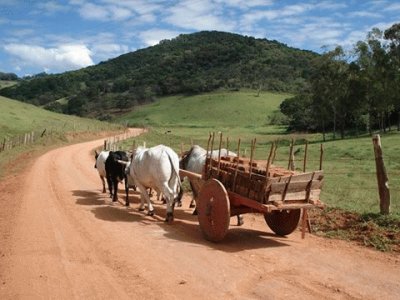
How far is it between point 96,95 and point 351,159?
125 m

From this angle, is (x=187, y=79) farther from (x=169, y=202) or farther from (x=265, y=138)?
(x=169, y=202)

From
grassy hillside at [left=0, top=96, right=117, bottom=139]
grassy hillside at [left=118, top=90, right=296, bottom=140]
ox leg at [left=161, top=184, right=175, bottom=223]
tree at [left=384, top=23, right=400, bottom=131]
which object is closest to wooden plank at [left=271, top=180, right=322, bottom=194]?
ox leg at [left=161, top=184, right=175, bottom=223]

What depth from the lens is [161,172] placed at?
12.6 meters

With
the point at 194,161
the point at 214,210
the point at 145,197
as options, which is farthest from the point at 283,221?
the point at 145,197

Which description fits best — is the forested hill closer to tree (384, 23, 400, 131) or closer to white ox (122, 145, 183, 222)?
tree (384, 23, 400, 131)

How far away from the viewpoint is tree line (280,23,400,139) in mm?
54188

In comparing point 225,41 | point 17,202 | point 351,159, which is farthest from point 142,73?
point 17,202

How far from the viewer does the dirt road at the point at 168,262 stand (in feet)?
24.1

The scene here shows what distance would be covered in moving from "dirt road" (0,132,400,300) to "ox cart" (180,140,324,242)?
417 mm

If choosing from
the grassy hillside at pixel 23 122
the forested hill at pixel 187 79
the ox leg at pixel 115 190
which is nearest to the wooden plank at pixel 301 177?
the ox leg at pixel 115 190

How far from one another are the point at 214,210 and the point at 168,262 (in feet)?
6.17

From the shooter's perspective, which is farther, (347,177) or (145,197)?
(347,177)

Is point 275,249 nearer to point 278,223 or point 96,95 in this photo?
point 278,223

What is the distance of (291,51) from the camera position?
18100cm
